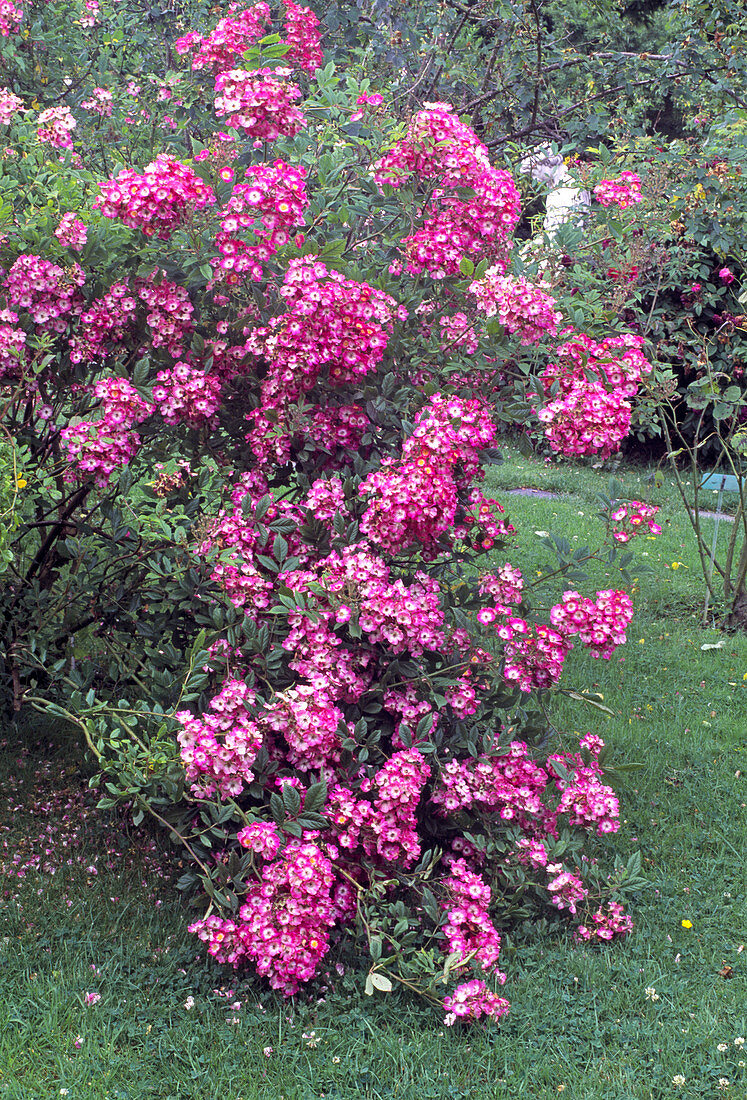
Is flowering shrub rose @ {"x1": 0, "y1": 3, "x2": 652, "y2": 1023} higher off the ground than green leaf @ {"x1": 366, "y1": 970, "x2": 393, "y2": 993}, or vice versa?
flowering shrub rose @ {"x1": 0, "y1": 3, "x2": 652, "y2": 1023}

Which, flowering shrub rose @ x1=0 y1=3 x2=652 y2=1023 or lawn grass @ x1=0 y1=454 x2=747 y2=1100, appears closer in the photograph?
lawn grass @ x1=0 y1=454 x2=747 y2=1100

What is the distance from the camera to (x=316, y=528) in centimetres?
288

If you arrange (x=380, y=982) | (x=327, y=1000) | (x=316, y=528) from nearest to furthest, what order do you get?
(x=380, y=982), (x=327, y=1000), (x=316, y=528)

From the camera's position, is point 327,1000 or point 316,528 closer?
point 327,1000

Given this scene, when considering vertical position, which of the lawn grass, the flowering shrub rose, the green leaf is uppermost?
the flowering shrub rose

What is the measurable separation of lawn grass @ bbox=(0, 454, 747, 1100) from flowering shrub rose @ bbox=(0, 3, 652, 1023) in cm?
13

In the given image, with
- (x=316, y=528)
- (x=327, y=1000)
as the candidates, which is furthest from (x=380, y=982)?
(x=316, y=528)

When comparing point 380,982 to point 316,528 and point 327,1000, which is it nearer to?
point 327,1000

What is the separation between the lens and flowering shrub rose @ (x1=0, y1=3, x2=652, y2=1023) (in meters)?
2.60

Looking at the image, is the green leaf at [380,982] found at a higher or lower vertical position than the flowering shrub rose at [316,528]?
lower

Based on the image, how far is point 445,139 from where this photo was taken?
296 cm

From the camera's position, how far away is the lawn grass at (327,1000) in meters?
2.31

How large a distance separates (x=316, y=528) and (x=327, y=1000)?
4.26ft

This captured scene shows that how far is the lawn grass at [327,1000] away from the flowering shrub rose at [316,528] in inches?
5.1
